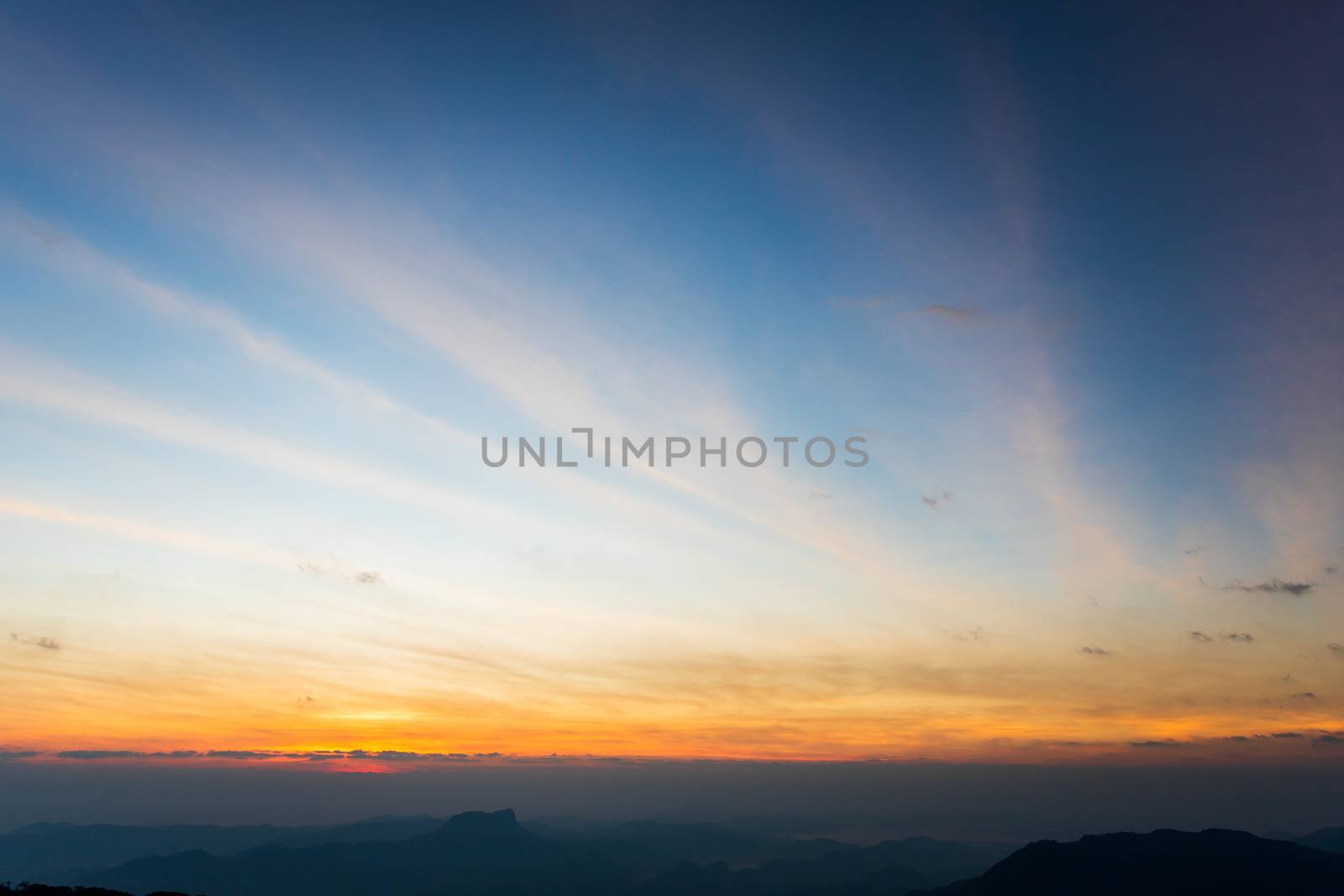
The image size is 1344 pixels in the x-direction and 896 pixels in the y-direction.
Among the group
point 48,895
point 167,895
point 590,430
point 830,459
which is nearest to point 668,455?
point 590,430

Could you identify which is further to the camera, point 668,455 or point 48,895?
point 48,895

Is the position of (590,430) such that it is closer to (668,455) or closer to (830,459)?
(668,455)

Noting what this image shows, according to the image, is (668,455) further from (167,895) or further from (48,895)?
(48,895)

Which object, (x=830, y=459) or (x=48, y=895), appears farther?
(x=48, y=895)

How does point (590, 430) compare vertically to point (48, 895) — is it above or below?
above

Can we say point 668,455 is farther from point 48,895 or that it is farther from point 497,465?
point 48,895

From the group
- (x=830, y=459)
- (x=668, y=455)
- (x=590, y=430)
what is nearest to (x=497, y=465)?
(x=590, y=430)

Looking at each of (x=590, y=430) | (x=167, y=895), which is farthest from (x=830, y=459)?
(x=167, y=895)

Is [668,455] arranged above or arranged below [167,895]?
above
